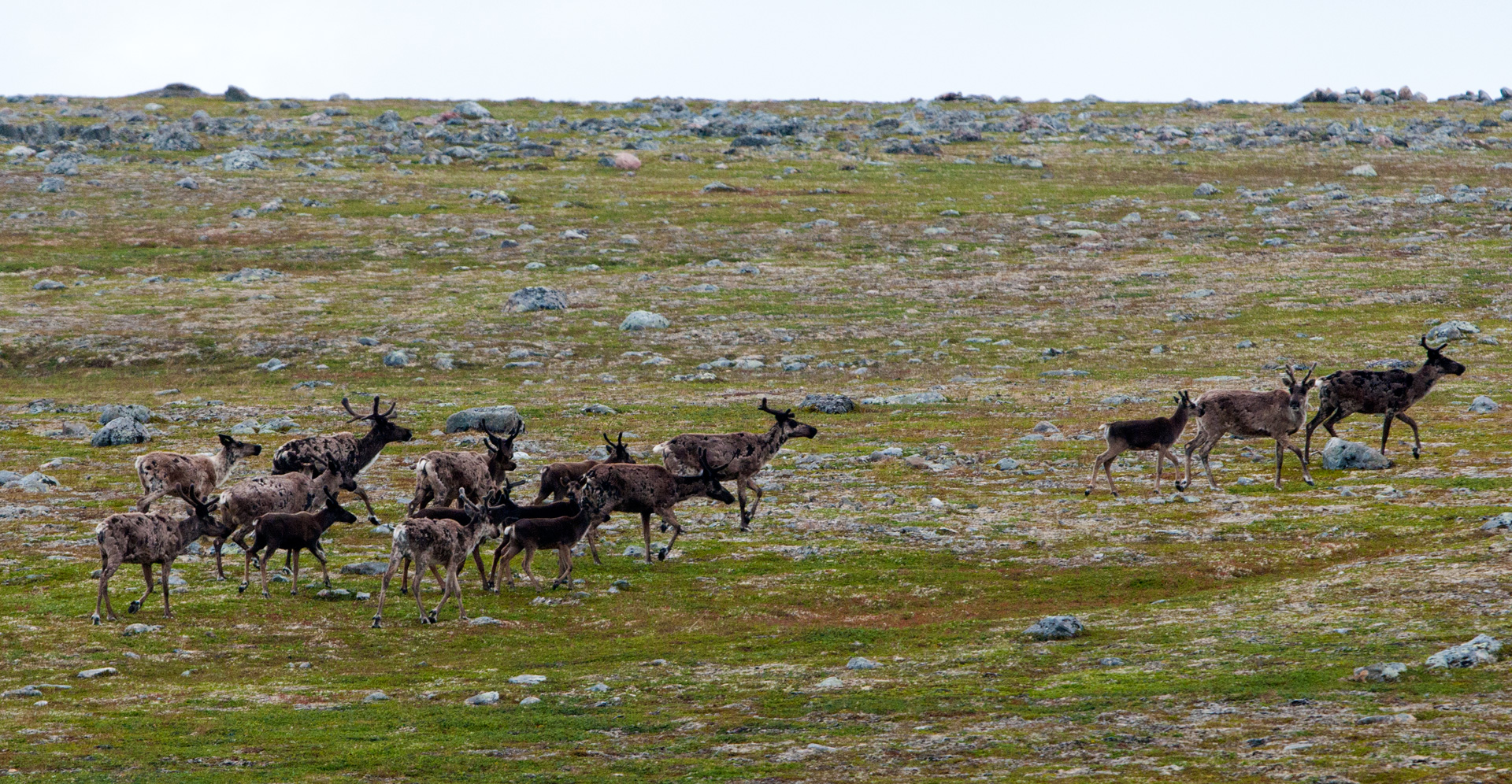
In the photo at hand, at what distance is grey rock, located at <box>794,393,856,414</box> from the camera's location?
129ft

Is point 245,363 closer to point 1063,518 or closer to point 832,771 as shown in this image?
point 1063,518

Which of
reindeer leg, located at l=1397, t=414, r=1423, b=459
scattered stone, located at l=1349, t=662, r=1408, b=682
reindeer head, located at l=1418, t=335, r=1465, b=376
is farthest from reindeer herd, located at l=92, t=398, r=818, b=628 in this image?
reindeer head, located at l=1418, t=335, r=1465, b=376

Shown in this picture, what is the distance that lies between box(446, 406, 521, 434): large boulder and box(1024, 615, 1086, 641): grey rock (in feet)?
65.7

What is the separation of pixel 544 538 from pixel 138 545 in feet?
19.7

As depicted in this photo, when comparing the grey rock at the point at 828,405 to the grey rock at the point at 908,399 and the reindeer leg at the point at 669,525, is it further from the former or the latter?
the reindeer leg at the point at 669,525

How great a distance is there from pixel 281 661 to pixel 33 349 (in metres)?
38.0

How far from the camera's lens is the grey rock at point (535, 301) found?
56500 mm

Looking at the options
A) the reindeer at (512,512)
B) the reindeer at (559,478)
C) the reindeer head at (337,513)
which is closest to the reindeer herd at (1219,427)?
the reindeer at (559,478)

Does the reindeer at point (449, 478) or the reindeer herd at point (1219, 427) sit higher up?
the reindeer herd at point (1219, 427)

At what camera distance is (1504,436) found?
31.1 m

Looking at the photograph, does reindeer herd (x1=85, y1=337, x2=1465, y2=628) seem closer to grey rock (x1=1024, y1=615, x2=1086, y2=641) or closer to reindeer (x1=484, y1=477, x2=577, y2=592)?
reindeer (x1=484, y1=477, x2=577, y2=592)

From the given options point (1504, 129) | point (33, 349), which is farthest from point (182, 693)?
Result: point (1504, 129)

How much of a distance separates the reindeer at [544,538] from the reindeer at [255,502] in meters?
4.47

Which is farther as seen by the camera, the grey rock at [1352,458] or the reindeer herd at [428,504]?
the grey rock at [1352,458]
